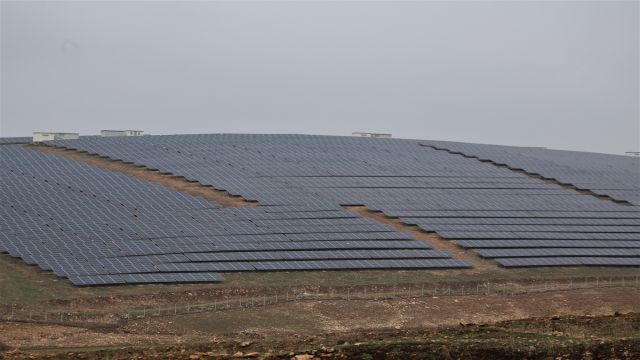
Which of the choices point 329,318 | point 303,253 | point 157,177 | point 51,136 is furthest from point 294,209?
point 51,136

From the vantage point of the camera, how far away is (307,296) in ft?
149

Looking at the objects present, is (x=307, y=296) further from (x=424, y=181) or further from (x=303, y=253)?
(x=424, y=181)

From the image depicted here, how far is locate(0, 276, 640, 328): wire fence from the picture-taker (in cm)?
3931

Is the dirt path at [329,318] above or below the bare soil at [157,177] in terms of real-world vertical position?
→ below

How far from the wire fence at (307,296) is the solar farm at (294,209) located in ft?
8.05

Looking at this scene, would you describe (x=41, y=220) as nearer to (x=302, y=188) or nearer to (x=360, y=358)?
(x=302, y=188)

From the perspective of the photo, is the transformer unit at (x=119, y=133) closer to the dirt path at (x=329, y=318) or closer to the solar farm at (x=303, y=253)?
the solar farm at (x=303, y=253)

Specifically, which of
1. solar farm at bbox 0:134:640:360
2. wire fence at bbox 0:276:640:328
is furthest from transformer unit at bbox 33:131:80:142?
wire fence at bbox 0:276:640:328

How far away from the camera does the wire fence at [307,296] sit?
3931cm

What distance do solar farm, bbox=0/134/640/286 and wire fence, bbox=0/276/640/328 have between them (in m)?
2.45

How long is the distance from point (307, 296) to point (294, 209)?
513 inches

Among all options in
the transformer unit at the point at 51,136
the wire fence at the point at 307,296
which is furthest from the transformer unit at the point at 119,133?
the wire fence at the point at 307,296

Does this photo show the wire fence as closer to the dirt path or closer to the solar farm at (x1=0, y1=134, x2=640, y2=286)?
the dirt path

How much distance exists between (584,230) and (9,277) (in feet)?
116
